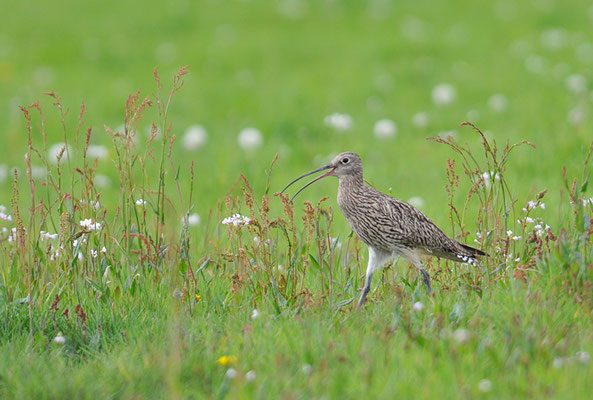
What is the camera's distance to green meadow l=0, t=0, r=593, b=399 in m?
3.75

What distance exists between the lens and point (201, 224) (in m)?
7.45

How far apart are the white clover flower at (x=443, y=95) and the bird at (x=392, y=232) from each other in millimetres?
6520

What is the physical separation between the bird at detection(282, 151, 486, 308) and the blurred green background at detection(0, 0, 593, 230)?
174 centimetres

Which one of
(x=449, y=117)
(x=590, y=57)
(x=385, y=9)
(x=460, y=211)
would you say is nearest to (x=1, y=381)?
(x=460, y=211)

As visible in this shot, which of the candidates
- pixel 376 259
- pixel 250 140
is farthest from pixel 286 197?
pixel 250 140

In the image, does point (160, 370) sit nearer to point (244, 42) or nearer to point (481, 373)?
point (481, 373)

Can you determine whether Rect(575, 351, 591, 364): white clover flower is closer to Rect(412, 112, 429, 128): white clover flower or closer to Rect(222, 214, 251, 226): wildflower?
Rect(222, 214, 251, 226): wildflower

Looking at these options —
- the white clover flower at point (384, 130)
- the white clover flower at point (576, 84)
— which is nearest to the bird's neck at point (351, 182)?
the white clover flower at point (384, 130)

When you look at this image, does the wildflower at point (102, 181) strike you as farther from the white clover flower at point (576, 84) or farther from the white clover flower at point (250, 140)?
the white clover flower at point (576, 84)

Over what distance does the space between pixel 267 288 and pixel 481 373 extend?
1.56 meters

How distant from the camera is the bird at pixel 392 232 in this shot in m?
5.02

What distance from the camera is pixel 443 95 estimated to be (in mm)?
11492

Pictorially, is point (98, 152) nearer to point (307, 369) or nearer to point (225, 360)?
point (225, 360)

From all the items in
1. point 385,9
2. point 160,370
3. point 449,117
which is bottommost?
point 160,370
